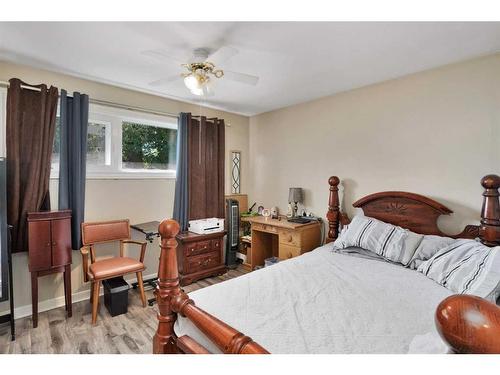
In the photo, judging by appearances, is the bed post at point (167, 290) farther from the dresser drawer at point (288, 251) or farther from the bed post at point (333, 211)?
the bed post at point (333, 211)

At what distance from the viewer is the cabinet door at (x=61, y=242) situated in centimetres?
227

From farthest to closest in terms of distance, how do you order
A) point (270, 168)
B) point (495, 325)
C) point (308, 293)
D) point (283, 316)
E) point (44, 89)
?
1. point (270, 168)
2. point (44, 89)
3. point (308, 293)
4. point (283, 316)
5. point (495, 325)

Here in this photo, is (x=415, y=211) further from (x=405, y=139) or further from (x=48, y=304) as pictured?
(x=48, y=304)

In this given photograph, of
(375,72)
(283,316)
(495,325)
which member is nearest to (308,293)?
(283,316)

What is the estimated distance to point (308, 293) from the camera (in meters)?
1.54

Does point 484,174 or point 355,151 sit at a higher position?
point 355,151

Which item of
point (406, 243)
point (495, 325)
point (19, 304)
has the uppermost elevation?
point (495, 325)

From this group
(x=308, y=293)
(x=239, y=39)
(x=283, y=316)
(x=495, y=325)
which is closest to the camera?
(x=495, y=325)

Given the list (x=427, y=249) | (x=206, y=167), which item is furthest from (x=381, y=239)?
(x=206, y=167)

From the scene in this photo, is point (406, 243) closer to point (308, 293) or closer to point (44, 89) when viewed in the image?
point (308, 293)

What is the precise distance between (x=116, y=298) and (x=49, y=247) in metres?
0.74

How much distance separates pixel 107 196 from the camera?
2803 millimetres

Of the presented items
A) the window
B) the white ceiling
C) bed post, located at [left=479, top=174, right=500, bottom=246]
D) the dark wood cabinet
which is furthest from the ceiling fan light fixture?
bed post, located at [left=479, top=174, right=500, bottom=246]
